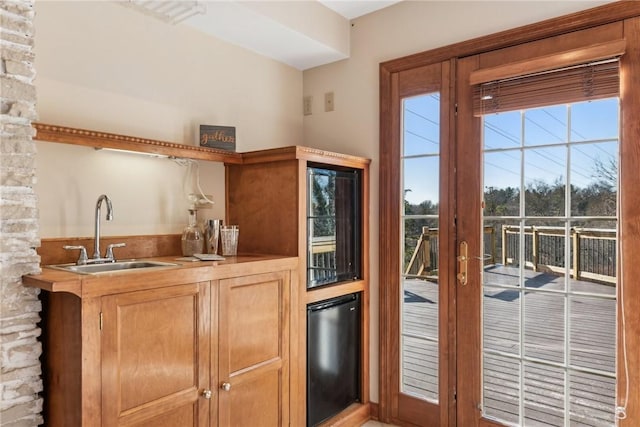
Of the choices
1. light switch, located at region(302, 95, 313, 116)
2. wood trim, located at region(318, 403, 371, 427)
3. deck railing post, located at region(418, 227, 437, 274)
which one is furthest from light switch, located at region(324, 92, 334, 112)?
A: wood trim, located at region(318, 403, 371, 427)

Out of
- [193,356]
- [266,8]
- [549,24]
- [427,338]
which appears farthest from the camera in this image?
[427,338]

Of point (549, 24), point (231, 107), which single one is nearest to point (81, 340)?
point (231, 107)

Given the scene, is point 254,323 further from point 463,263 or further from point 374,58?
point 374,58

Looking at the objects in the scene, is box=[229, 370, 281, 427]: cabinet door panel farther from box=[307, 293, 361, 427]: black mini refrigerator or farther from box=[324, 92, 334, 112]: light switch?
box=[324, 92, 334, 112]: light switch

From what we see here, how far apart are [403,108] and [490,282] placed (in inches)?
46.3

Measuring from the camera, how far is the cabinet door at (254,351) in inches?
75.4

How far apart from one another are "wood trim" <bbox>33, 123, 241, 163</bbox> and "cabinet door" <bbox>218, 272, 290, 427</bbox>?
0.78m

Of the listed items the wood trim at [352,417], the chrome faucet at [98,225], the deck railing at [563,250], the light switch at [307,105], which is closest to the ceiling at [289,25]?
the light switch at [307,105]

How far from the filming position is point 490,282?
237cm

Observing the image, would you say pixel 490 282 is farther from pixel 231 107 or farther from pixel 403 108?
pixel 231 107

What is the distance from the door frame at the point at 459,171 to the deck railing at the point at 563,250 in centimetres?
7

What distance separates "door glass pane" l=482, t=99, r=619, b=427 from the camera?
205 cm

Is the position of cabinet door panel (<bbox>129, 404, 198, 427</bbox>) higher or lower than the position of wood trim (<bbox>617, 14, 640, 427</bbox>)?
lower

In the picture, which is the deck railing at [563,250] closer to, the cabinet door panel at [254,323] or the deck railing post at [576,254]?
the deck railing post at [576,254]
